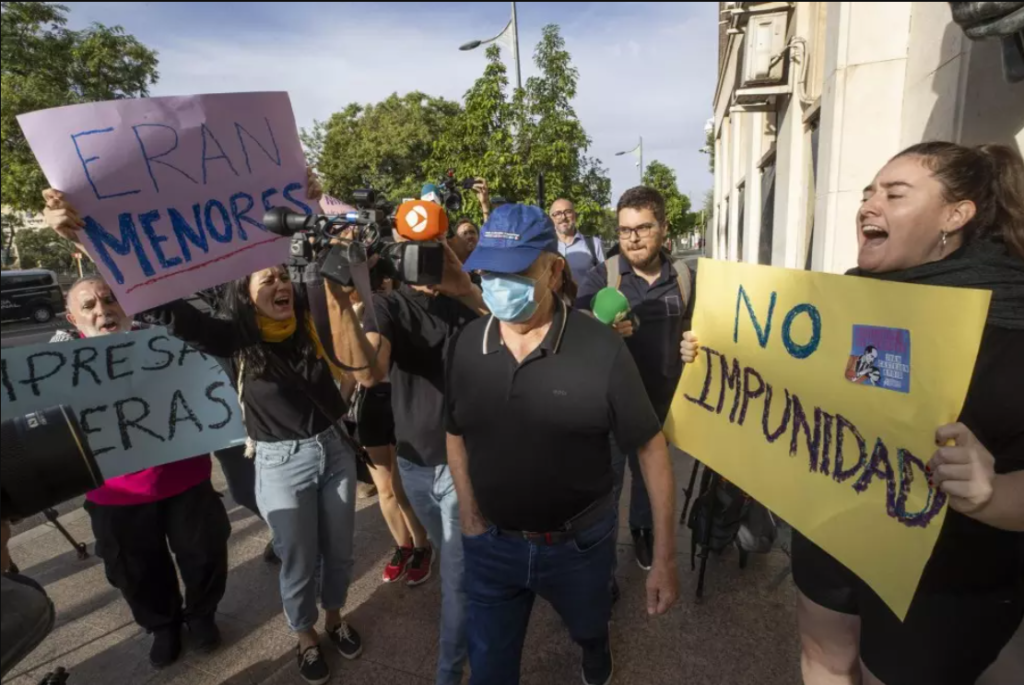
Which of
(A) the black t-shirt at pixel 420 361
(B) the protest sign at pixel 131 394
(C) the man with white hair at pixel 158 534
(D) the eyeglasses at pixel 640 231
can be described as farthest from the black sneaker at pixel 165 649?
(D) the eyeglasses at pixel 640 231

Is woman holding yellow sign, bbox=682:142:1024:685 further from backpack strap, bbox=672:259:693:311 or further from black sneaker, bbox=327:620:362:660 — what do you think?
black sneaker, bbox=327:620:362:660

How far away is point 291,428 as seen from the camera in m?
2.29

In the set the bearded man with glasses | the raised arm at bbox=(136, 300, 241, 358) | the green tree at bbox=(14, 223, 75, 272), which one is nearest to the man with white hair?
the raised arm at bbox=(136, 300, 241, 358)

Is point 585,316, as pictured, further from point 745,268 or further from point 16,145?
point 16,145

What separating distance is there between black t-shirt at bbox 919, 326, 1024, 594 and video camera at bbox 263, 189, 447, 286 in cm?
132

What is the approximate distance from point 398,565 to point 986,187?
303 cm

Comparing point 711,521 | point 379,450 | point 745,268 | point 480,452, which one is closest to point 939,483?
point 745,268

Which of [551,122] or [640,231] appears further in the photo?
[551,122]

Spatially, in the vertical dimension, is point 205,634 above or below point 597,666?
below

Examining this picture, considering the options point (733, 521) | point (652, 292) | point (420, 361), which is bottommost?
point (733, 521)

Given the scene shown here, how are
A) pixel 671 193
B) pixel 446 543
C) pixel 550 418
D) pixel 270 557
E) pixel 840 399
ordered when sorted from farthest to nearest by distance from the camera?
pixel 671 193 → pixel 270 557 → pixel 446 543 → pixel 550 418 → pixel 840 399

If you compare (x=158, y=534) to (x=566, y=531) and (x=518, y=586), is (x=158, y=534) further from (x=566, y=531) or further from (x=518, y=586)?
(x=566, y=531)

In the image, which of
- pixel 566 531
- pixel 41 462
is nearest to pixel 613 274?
pixel 566 531

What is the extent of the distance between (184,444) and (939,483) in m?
2.54
